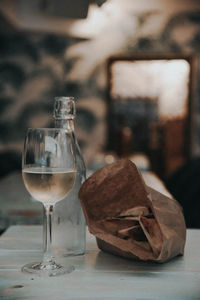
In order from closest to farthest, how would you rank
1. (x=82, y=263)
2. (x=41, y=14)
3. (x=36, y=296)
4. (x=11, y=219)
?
(x=36, y=296) < (x=82, y=263) < (x=11, y=219) < (x=41, y=14)

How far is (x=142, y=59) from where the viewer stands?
446cm

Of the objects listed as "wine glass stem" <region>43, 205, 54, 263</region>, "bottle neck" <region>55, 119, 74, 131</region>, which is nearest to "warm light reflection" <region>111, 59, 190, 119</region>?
"bottle neck" <region>55, 119, 74, 131</region>

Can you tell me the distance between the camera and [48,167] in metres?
0.62

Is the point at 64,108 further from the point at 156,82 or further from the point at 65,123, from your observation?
the point at 156,82

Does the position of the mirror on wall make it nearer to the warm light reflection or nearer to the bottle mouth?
the warm light reflection

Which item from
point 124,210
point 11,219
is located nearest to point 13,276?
point 124,210

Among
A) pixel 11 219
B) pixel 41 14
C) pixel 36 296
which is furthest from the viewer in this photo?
pixel 41 14

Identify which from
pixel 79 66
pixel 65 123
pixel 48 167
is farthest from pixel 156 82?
pixel 48 167

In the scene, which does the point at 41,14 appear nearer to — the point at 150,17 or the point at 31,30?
the point at 31,30

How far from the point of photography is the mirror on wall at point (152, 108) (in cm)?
445

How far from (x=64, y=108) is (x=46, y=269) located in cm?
24

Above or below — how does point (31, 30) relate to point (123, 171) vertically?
above

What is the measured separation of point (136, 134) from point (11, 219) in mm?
3206

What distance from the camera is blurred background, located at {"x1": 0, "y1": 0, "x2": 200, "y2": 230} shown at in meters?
4.44
